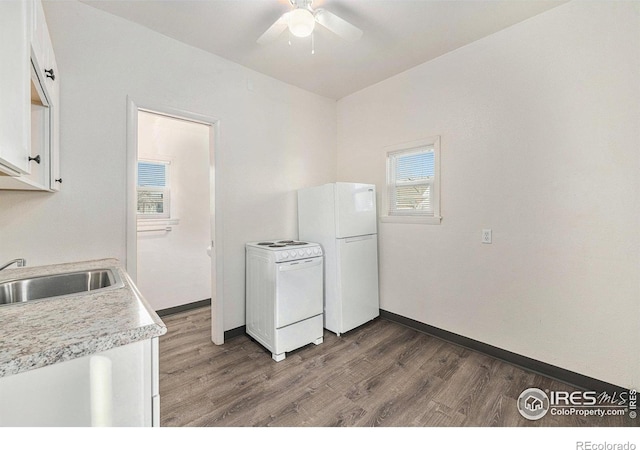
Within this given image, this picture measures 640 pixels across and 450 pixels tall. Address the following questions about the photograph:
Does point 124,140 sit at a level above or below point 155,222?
above

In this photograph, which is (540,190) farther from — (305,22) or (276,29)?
(276,29)

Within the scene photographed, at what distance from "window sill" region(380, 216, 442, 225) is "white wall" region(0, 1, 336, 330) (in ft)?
3.68

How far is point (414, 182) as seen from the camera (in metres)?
3.01

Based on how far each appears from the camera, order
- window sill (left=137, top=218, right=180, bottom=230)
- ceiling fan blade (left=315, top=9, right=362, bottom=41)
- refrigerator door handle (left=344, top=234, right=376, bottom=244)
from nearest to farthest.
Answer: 1. ceiling fan blade (left=315, top=9, right=362, bottom=41)
2. refrigerator door handle (left=344, top=234, right=376, bottom=244)
3. window sill (left=137, top=218, right=180, bottom=230)

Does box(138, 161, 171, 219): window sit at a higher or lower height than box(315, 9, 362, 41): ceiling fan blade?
lower

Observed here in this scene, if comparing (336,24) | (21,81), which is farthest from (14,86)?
(336,24)

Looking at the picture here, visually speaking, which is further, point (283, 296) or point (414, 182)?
point (414, 182)

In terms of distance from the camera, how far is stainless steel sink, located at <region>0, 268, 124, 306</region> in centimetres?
135
